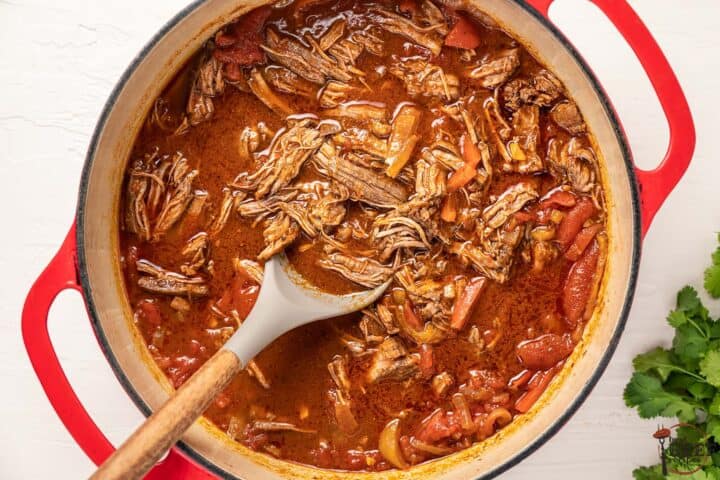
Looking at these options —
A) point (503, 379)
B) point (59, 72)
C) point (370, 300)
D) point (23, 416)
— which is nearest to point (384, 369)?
point (370, 300)

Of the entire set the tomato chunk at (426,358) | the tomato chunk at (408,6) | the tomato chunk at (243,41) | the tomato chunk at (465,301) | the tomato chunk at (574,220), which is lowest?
the tomato chunk at (426,358)

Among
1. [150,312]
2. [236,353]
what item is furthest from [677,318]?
[150,312]

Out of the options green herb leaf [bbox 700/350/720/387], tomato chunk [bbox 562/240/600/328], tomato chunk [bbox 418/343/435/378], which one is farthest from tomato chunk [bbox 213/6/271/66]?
green herb leaf [bbox 700/350/720/387]

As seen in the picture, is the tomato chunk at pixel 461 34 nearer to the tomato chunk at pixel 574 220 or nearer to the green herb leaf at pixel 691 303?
the tomato chunk at pixel 574 220

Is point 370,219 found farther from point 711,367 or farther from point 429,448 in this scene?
point 711,367

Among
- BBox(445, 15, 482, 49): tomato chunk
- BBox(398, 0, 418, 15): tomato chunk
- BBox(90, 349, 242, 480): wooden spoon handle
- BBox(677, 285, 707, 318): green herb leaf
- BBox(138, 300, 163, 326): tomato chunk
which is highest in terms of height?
BBox(398, 0, 418, 15): tomato chunk

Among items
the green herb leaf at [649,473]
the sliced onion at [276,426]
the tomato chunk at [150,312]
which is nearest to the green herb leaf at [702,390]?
the green herb leaf at [649,473]

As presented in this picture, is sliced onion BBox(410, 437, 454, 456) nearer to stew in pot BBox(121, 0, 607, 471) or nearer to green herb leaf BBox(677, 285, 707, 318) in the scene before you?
stew in pot BBox(121, 0, 607, 471)
